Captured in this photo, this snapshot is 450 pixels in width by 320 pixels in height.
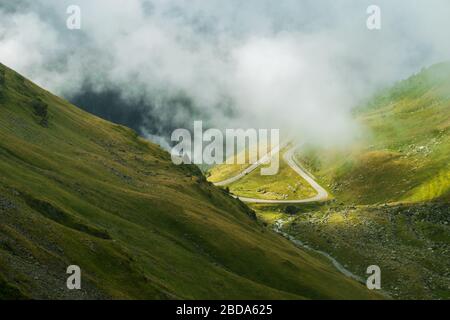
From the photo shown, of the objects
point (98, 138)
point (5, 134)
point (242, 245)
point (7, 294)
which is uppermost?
point (98, 138)

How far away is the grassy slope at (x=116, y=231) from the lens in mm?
80769

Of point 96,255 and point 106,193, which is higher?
point 106,193

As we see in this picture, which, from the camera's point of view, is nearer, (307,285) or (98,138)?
(307,285)

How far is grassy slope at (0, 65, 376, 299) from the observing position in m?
80.8

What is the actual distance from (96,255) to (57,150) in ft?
240

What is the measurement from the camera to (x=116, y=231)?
10856cm

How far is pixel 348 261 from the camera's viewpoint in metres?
191

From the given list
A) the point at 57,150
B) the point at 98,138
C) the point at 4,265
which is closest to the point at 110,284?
the point at 4,265

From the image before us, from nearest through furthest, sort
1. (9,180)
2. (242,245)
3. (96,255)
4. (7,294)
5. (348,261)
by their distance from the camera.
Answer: (7,294) < (96,255) < (9,180) < (242,245) < (348,261)

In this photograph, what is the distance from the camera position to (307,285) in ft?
411

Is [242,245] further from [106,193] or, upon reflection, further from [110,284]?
[110,284]
